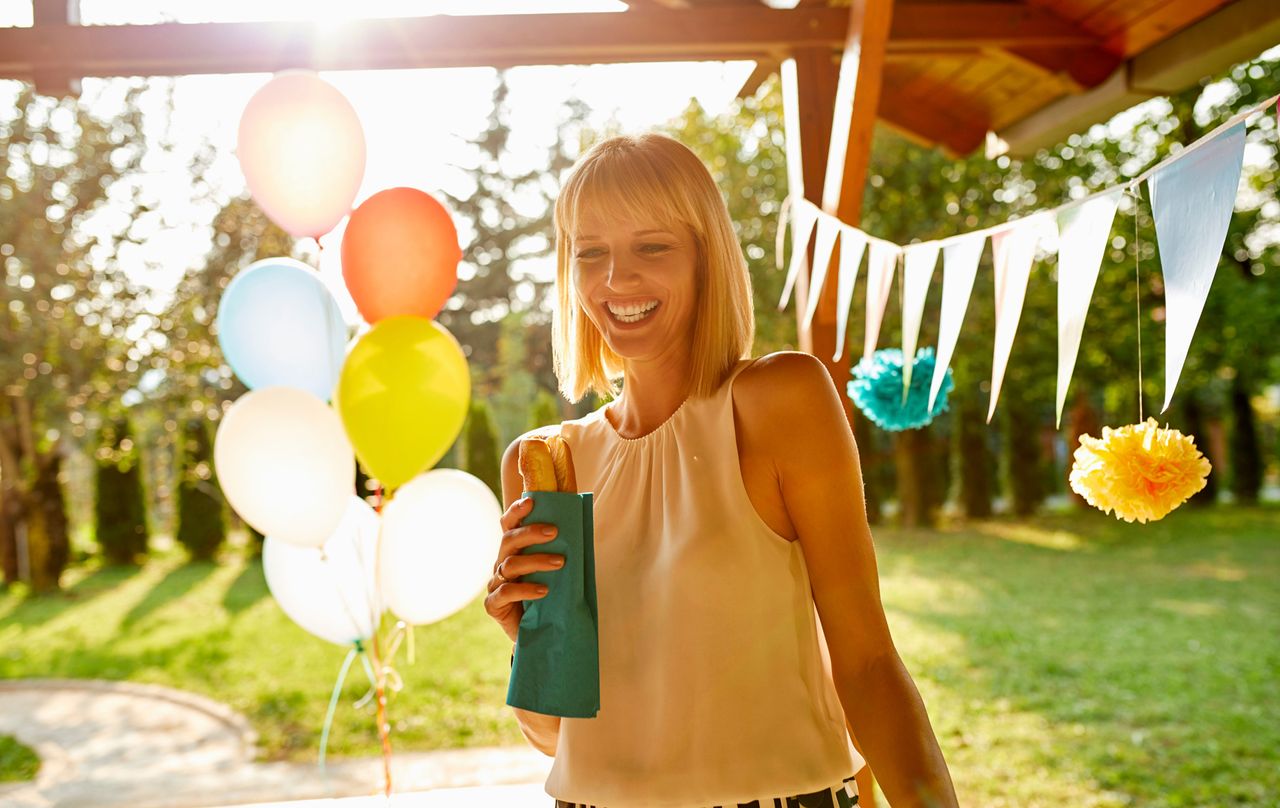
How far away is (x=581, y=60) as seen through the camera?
2775 mm

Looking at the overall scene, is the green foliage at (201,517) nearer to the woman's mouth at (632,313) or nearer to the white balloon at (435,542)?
the white balloon at (435,542)

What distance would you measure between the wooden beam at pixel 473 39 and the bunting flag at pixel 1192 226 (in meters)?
1.66

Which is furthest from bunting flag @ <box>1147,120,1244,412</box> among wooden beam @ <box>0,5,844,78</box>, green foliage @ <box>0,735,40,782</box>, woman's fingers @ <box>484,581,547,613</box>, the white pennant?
green foliage @ <box>0,735,40,782</box>

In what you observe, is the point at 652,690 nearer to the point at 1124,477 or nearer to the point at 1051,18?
the point at 1124,477

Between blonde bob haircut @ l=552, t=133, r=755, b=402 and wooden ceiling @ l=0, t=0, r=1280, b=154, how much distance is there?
1653 mm

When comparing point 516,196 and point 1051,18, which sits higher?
point 516,196

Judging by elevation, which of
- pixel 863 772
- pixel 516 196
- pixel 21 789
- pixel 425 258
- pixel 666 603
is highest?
pixel 516 196

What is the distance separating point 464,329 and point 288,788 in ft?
29.2

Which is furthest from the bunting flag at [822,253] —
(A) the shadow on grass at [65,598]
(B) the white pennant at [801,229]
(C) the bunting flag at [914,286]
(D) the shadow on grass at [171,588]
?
(A) the shadow on grass at [65,598]

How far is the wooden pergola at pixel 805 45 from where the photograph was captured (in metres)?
2.51

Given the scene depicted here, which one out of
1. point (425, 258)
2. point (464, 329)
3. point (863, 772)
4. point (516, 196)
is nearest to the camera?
point (425, 258)

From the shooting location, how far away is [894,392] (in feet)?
7.14

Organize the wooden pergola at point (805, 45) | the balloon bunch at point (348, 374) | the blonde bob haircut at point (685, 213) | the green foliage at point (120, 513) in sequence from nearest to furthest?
the blonde bob haircut at point (685, 213), the balloon bunch at point (348, 374), the wooden pergola at point (805, 45), the green foliage at point (120, 513)

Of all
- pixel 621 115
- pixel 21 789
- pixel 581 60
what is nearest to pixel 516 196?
pixel 621 115
